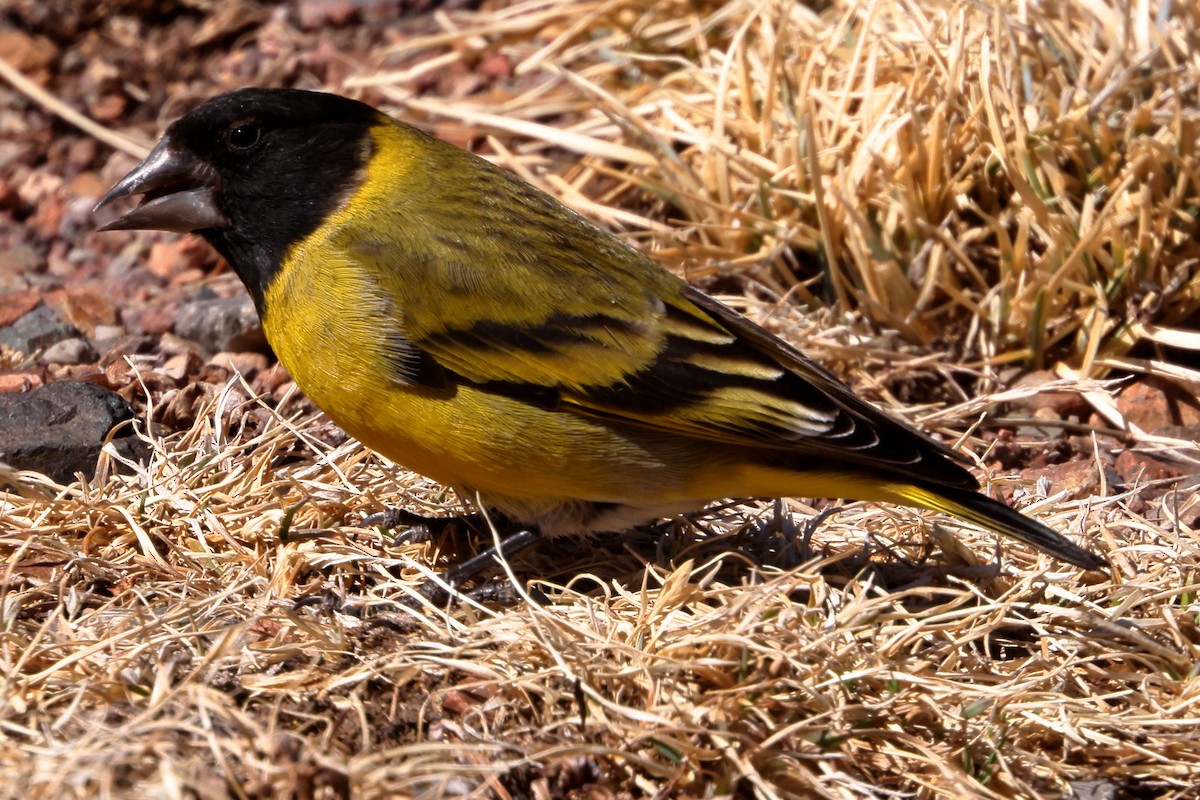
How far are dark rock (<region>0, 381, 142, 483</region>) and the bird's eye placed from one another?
3.66ft

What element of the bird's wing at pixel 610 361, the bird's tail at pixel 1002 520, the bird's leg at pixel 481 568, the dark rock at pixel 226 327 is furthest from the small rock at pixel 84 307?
the bird's tail at pixel 1002 520

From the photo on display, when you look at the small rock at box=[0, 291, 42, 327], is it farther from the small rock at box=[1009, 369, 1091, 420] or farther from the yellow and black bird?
the small rock at box=[1009, 369, 1091, 420]

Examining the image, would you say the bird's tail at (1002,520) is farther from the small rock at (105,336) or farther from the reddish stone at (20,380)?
the small rock at (105,336)

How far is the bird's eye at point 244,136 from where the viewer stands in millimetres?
4535

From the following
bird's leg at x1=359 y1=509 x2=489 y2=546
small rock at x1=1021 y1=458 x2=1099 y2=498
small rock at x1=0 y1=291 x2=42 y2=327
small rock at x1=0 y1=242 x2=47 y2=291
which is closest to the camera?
bird's leg at x1=359 y1=509 x2=489 y2=546

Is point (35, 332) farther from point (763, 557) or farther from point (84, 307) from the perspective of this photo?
point (763, 557)

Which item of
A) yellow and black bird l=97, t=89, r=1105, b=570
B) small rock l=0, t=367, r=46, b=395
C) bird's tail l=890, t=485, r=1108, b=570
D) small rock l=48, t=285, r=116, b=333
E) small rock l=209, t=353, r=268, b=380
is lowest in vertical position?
small rock l=48, t=285, r=116, b=333

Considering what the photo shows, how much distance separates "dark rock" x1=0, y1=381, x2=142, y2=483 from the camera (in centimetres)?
476

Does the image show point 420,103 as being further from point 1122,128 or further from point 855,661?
point 855,661

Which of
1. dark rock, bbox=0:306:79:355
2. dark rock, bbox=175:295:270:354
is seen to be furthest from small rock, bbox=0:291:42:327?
dark rock, bbox=175:295:270:354

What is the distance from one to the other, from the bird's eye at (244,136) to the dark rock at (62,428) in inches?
43.9

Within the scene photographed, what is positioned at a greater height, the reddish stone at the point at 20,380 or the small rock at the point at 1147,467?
the small rock at the point at 1147,467

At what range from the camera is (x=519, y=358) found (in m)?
4.19

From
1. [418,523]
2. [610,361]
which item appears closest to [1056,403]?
[610,361]
